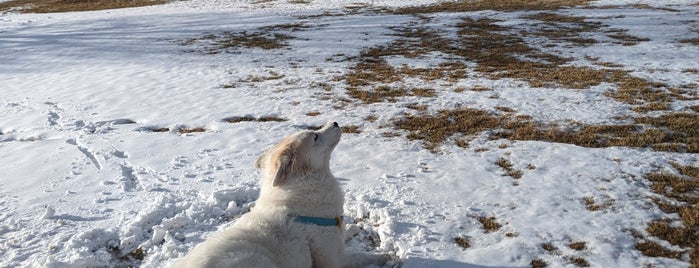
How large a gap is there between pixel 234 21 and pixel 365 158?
20.0 m

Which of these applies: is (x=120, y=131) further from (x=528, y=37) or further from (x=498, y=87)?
(x=528, y=37)

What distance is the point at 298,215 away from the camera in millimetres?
4555

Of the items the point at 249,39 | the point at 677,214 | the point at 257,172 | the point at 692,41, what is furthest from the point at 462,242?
the point at 249,39

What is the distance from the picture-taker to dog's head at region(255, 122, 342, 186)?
181 inches

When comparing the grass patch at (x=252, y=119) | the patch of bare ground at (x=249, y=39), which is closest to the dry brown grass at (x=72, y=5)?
the patch of bare ground at (x=249, y=39)

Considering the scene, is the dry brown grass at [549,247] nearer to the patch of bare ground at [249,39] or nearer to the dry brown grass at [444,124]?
the dry brown grass at [444,124]

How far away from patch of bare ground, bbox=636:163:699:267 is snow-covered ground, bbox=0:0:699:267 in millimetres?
→ 128

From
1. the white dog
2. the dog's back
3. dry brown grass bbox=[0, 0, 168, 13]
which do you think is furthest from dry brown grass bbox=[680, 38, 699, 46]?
dry brown grass bbox=[0, 0, 168, 13]

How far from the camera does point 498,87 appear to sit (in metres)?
11.1

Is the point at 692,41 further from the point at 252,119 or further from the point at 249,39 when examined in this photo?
the point at 249,39

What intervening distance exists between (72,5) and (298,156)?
1615 inches

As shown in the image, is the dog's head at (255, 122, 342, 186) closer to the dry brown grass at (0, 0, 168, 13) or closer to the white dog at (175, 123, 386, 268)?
the white dog at (175, 123, 386, 268)

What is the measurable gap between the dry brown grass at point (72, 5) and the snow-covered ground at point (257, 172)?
22.8m

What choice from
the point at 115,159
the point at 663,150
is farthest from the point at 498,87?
the point at 115,159
